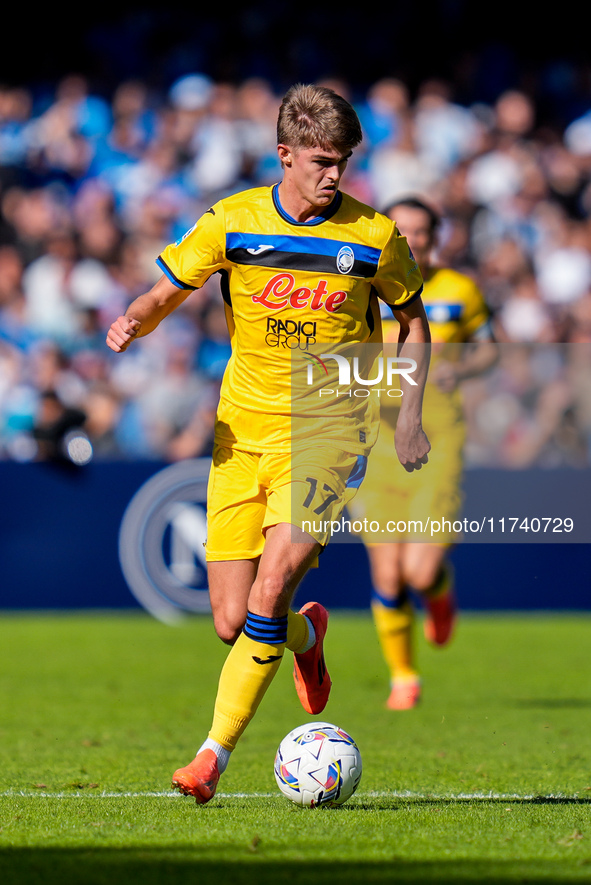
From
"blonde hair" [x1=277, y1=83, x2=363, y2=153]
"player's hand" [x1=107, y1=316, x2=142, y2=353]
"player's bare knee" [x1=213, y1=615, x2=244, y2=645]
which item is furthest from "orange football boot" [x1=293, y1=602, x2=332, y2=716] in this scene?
"blonde hair" [x1=277, y1=83, x2=363, y2=153]

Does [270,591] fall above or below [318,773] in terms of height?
above

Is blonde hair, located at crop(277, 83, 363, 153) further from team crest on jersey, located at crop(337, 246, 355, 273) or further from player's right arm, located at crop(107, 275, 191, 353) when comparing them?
player's right arm, located at crop(107, 275, 191, 353)

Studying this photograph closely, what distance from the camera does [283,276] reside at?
182 inches

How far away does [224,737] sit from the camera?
14.9 ft

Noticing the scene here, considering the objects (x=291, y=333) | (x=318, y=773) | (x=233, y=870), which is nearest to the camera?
(x=233, y=870)

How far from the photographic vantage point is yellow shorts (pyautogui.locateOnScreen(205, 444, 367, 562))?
456 cm

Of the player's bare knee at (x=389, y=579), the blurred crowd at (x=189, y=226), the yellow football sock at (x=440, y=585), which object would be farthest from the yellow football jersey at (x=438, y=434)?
the blurred crowd at (x=189, y=226)

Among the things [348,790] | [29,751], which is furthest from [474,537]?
[348,790]

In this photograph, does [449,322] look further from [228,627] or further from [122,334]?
[122,334]

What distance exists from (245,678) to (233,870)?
118cm

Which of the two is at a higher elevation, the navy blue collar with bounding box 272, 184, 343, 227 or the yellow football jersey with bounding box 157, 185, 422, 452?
the navy blue collar with bounding box 272, 184, 343, 227

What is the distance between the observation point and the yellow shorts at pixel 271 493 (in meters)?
4.56

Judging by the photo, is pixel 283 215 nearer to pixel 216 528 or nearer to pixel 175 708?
pixel 216 528

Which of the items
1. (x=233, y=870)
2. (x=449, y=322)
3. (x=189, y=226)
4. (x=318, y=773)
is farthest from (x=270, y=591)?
(x=189, y=226)
